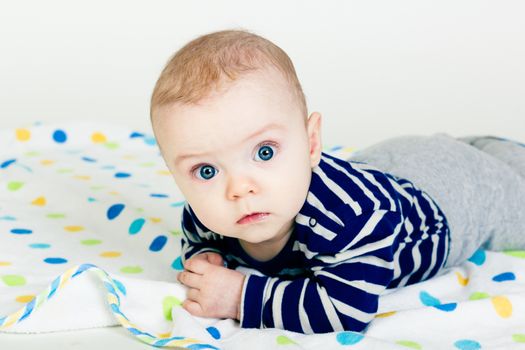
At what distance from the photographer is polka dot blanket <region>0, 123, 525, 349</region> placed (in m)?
1.45

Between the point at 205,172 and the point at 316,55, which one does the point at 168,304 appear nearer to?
the point at 205,172

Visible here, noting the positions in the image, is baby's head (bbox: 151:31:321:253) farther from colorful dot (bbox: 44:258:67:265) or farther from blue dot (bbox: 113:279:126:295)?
colorful dot (bbox: 44:258:67:265)

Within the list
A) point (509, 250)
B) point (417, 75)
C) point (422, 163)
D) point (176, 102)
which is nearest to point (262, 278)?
point (176, 102)

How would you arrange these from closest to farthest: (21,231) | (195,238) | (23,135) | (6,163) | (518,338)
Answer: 1. (518,338)
2. (195,238)
3. (21,231)
4. (6,163)
5. (23,135)

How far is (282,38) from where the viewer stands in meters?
3.83

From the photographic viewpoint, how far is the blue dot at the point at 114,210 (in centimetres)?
203

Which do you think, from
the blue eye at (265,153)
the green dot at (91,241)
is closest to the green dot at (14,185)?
the green dot at (91,241)

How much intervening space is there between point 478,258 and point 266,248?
468 millimetres

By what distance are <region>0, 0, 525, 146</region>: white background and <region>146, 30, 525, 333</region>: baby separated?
72.3 inches

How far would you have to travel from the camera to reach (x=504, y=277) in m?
1.71

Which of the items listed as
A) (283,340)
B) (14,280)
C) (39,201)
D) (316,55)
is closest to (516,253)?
(283,340)

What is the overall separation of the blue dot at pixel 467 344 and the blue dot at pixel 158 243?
26.1 inches

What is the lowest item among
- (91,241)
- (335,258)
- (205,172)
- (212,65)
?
(91,241)

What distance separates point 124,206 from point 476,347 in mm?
907
